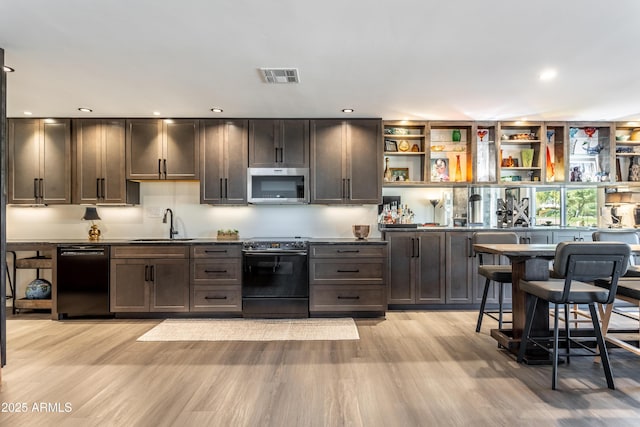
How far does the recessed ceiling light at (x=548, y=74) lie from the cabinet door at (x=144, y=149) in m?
4.12

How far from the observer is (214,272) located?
4.00m

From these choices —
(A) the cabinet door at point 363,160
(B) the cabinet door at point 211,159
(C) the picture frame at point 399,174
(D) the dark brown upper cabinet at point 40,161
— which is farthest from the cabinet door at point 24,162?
(C) the picture frame at point 399,174

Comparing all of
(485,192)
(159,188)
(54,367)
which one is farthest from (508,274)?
(159,188)

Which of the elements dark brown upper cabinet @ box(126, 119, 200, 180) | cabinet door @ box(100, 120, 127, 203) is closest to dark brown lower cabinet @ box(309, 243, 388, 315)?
dark brown upper cabinet @ box(126, 119, 200, 180)

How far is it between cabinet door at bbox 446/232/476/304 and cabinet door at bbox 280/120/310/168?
2.04m

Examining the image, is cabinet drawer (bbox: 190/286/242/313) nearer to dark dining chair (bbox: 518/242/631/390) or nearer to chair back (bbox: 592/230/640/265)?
dark dining chair (bbox: 518/242/631/390)

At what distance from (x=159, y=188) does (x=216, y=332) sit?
2.21 m

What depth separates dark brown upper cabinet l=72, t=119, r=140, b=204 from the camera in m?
4.33

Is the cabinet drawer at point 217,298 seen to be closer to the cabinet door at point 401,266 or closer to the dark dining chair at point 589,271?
the cabinet door at point 401,266

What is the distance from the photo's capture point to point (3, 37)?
94.4 inches

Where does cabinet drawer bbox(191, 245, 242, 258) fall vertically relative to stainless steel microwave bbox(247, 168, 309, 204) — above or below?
below

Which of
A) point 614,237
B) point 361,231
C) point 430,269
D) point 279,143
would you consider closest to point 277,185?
point 279,143

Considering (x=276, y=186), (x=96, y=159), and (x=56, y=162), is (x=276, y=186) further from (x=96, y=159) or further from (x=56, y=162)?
(x=56, y=162)

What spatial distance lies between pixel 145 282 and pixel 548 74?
452cm
